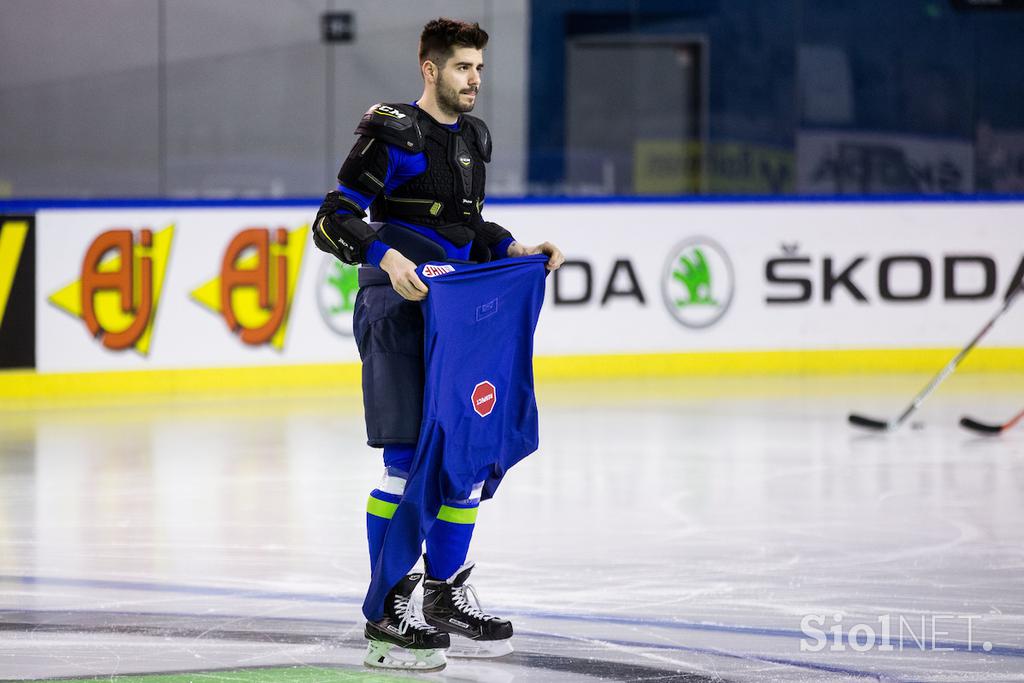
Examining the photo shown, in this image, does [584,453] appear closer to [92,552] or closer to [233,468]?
[233,468]

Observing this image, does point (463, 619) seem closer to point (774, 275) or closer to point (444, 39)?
point (444, 39)

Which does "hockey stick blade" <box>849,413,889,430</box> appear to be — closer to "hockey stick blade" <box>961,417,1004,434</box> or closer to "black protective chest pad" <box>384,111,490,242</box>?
"hockey stick blade" <box>961,417,1004,434</box>

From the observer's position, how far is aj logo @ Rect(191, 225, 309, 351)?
29.1 feet

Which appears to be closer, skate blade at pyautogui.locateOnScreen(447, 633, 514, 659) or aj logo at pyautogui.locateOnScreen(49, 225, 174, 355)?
skate blade at pyautogui.locateOnScreen(447, 633, 514, 659)

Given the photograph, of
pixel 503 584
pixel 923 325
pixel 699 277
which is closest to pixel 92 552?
pixel 503 584

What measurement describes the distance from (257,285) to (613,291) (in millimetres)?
2132

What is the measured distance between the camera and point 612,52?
38.1ft

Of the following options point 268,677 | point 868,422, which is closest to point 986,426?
point 868,422

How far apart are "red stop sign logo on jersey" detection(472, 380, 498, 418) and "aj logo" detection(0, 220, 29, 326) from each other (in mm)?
5360

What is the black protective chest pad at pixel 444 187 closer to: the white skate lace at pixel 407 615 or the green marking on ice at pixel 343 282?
the white skate lace at pixel 407 615

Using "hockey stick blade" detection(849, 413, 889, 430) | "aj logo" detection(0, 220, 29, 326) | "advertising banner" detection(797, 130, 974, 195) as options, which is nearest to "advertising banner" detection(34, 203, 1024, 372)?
"aj logo" detection(0, 220, 29, 326)

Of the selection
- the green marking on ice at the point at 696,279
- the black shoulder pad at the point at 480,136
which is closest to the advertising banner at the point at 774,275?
the green marking on ice at the point at 696,279

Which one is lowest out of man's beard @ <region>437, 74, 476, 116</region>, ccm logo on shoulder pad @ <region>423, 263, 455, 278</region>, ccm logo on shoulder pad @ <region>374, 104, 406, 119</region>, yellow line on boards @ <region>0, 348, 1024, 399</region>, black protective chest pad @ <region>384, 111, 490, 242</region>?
yellow line on boards @ <region>0, 348, 1024, 399</region>

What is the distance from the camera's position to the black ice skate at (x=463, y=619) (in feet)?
12.2
